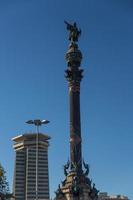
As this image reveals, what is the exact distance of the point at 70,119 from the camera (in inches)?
2820

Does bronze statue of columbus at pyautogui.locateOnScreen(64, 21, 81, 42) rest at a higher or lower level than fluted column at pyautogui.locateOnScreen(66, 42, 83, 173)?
higher

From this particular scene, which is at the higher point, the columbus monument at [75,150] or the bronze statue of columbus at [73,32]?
the bronze statue of columbus at [73,32]

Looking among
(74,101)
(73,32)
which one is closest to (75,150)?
(74,101)

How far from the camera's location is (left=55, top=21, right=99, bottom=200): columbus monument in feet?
217

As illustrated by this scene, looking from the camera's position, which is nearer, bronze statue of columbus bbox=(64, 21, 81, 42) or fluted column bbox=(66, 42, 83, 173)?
fluted column bbox=(66, 42, 83, 173)

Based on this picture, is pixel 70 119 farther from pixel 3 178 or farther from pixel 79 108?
pixel 3 178

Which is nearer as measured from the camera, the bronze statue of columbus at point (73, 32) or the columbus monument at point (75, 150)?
the columbus monument at point (75, 150)

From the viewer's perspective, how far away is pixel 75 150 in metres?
69.4

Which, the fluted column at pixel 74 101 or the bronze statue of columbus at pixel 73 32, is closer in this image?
the fluted column at pixel 74 101

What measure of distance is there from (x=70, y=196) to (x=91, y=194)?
3.59m

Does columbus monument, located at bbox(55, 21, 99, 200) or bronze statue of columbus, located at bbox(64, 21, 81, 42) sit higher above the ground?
bronze statue of columbus, located at bbox(64, 21, 81, 42)

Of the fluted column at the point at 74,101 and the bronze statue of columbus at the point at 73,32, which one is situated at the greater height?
the bronze statue of columbus at the point at 73,32

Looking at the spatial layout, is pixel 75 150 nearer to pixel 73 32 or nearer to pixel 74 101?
pixel 74 101

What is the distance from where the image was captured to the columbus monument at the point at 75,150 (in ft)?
217
